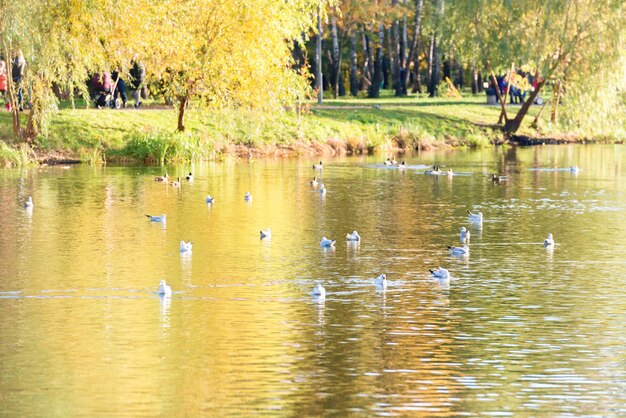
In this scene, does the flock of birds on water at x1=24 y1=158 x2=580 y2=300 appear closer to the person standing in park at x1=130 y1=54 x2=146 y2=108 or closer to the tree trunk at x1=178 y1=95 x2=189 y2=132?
the tree trunk at x1=178 y1=95 x2=189 y2=132

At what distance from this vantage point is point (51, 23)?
46.5 m

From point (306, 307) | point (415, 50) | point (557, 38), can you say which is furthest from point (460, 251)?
point (415, 50)

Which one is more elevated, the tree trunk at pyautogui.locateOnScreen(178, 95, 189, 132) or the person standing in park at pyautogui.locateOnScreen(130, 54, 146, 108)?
the person standing in park at pyautogui.locateOnScreen(130, 54, 146, 108)

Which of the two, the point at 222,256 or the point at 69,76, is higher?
the point at 69,76

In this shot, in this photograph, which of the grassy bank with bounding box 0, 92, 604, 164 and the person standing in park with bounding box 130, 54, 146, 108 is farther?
the person standing in park with bounding box 130, 54, 146, 108

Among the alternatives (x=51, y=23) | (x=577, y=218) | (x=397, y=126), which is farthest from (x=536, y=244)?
(x=397, y=126)

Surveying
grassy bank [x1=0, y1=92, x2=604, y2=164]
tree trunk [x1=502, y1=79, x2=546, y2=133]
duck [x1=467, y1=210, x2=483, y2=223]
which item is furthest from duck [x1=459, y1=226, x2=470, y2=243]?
tree trunk [x1=502, y1=79, x2=546, y2=133]

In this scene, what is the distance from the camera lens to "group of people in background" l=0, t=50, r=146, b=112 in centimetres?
4876

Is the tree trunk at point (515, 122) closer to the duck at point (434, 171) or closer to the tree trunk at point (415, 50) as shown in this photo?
the tree trunk at point (415, 50)

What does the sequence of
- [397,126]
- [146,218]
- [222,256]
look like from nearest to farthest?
[222,256]
[146,218]
[397,126]

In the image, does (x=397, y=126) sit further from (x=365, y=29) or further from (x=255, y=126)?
(x=365, y=29)

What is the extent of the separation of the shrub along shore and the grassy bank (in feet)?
0.13

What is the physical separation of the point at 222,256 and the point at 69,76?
2440 cm

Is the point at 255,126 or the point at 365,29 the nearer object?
the point at 255,126
